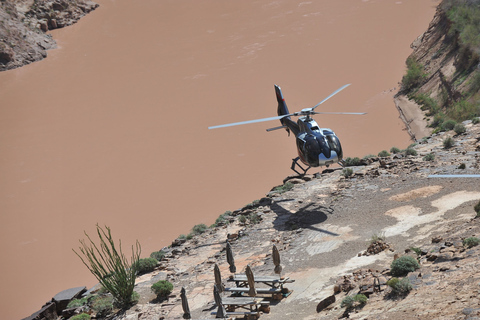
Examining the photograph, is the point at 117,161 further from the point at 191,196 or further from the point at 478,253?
the point at 478,253

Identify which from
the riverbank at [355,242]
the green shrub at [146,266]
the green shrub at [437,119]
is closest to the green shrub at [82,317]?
the riverbank at [355,242]

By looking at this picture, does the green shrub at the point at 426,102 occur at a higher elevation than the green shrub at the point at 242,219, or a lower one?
higher

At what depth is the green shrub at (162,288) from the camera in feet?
61.9

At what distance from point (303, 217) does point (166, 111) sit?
3070 cm

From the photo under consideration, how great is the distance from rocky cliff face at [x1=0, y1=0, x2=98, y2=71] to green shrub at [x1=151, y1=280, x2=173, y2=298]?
46.9 metres

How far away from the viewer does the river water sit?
37.4m

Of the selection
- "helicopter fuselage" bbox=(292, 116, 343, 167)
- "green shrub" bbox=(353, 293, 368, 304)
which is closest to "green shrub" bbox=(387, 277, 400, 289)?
"green shrub" bbox=(353, 293, 368, 304)

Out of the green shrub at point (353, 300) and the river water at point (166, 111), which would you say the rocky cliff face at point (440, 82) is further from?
the green shrub at point (353, 300)

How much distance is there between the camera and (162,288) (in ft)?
61.7

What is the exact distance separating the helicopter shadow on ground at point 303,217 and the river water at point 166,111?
491 inches

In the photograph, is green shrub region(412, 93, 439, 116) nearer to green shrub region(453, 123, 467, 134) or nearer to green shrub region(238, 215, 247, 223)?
green shrub region(453, 123, 467, 134)

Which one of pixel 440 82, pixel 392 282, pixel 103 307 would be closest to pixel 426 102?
pixel 440 82

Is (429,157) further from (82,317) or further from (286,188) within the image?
(82,317)

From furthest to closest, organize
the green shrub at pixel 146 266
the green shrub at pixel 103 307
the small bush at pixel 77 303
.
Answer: the green shrub at pixel 146 266
the small bush at pixel 77 303
the green shrub at pixel 103 307
